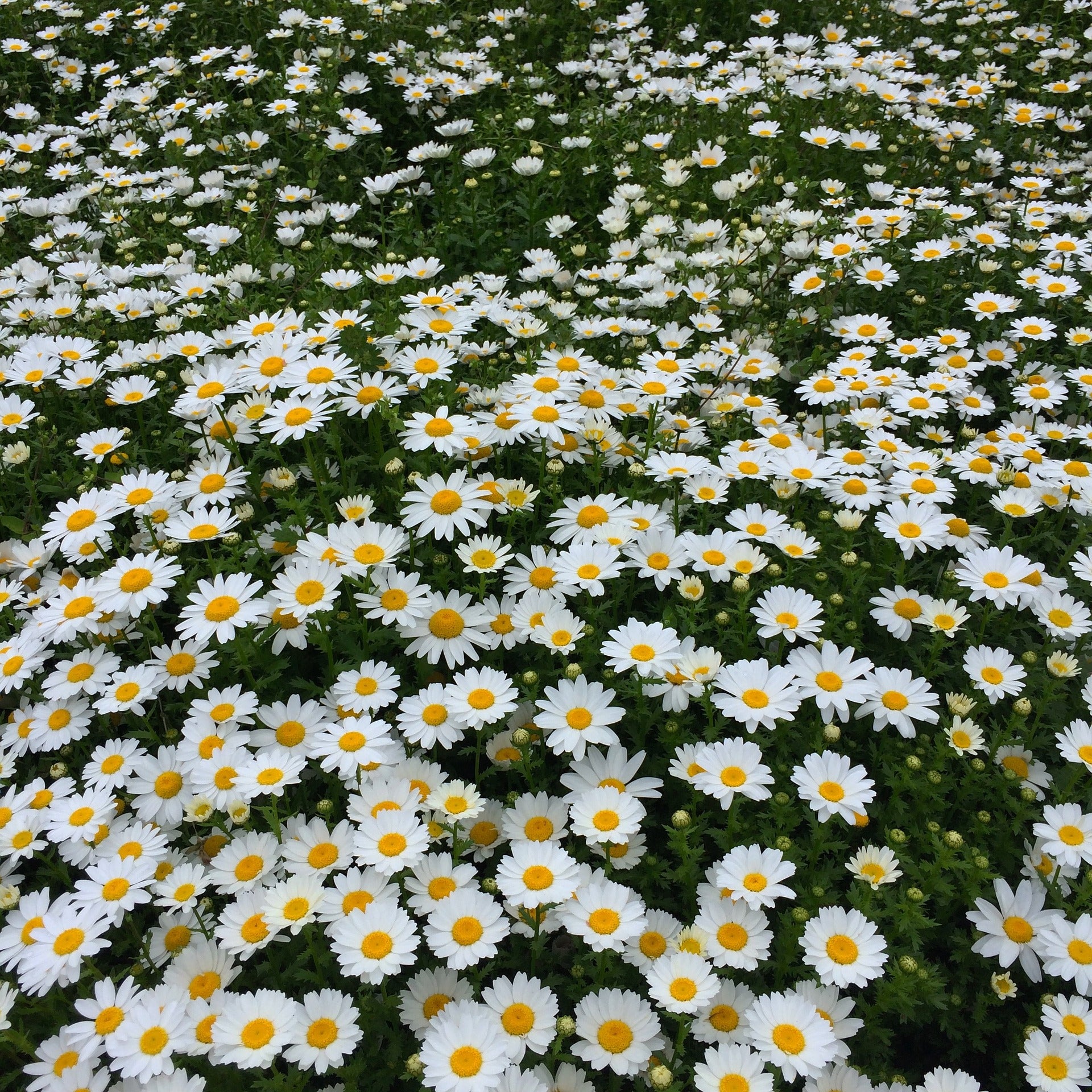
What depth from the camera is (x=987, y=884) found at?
9.36ft

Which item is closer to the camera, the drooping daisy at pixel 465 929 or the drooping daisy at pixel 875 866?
the drooping daisy at pixel 465 929

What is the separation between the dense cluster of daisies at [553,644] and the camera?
8.25 ft

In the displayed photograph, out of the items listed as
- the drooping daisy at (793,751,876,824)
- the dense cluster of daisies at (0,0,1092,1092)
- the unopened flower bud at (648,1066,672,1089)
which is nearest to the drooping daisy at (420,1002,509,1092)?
the dense cluster of daisies at (0,0,1092,1092)

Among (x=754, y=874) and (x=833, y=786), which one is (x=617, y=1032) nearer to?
(x=754, y=874)

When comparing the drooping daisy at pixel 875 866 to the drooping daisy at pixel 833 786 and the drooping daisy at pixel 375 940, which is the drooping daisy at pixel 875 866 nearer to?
the drooping daisy at pixel 833 786

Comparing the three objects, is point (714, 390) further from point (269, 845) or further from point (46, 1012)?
point (46, 1012)

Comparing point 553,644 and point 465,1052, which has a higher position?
point 553,644

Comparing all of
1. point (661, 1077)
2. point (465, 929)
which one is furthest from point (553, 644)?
point (661, 1077)

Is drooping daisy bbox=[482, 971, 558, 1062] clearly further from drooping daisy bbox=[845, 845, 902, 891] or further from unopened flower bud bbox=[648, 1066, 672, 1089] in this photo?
drooping daisy bbox=[845, 845, 902, 891]

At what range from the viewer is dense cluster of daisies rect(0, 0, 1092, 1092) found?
8.25 ft

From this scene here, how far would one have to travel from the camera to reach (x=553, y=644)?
3.06 meters

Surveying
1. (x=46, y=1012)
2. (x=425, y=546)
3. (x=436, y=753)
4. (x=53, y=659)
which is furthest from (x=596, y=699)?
(x=53, y=659)

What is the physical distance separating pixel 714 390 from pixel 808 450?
0.83m

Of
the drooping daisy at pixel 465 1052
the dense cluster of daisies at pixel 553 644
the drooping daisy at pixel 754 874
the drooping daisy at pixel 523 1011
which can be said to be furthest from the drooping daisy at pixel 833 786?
the drooping daisy at pixel 465 1052
